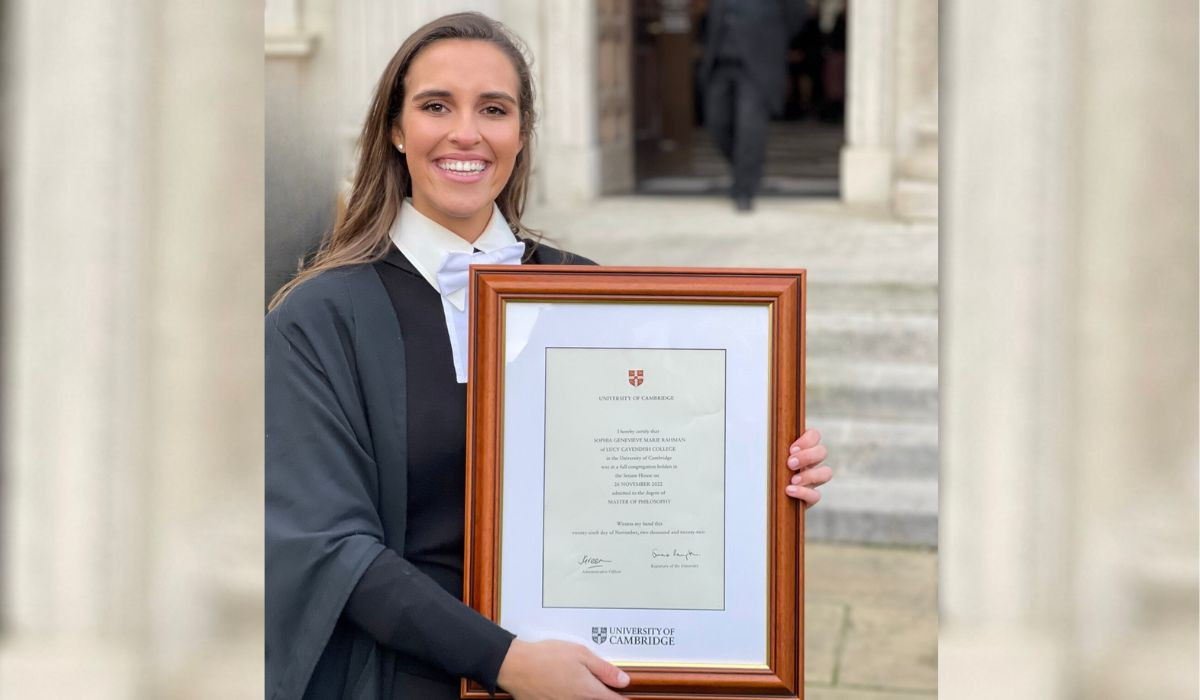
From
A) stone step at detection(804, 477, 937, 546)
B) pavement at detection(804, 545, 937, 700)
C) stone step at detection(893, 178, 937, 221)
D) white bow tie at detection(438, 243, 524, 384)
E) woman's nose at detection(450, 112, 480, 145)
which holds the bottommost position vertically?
pavement at detection(804, 545, 937, 700)

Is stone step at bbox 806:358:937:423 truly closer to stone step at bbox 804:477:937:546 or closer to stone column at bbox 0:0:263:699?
stone step at bbox 804:477:937:546

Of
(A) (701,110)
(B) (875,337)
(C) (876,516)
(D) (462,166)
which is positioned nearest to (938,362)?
(C) (876,516)

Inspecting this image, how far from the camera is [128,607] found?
4684mm

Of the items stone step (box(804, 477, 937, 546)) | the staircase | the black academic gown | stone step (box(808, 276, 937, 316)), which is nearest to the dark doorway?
the staircase

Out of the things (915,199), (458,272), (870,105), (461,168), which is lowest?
(458,272)

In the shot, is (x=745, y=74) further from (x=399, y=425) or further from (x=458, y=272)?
(x=399, y=425)

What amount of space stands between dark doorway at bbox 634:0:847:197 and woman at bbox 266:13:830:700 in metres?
7.36

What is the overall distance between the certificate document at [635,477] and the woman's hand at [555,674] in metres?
0.07

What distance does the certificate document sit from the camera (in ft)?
5.49

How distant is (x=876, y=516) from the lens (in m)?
5.65

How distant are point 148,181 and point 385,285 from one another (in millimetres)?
3168

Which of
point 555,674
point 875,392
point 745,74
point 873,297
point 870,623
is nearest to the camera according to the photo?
point 555,674

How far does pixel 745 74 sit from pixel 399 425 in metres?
6.83
